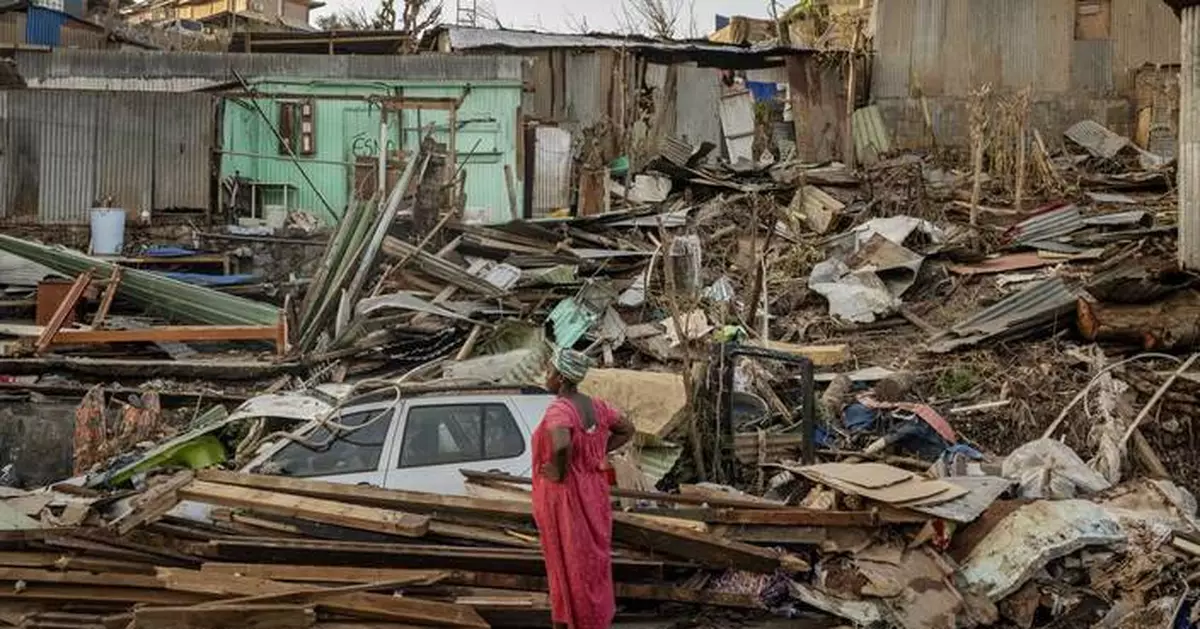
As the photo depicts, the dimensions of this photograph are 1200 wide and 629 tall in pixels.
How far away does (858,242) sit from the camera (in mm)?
14617

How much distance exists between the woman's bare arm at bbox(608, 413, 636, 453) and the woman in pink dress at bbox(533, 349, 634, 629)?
292 mm

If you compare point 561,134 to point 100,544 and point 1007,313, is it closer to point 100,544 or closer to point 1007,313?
point 1007,313

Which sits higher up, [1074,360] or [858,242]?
[858,242]

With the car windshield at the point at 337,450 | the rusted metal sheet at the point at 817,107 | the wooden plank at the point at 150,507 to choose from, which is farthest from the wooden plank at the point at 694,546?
the rusted metal sheet at the point at 817,107

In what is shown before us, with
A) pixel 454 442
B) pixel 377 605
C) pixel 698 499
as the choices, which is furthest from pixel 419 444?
pixel 698 499

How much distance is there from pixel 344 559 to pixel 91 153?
13286 millimetres

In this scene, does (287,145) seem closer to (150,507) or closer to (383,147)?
(383,147)

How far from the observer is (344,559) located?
621 cm

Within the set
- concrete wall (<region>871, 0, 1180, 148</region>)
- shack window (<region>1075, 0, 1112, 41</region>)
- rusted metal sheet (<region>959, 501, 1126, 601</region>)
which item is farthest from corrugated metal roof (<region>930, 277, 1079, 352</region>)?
shack window (<region>1075, 0, 1112, 41</region>)

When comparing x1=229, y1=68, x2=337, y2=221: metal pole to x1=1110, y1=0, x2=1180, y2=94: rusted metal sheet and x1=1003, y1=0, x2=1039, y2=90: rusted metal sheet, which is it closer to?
x1=1003, y1=0, x2=1039, y2=90: rusted metal sheet

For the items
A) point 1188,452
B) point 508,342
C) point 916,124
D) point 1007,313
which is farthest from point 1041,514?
point 916,124

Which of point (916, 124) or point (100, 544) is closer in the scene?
point (100, 544)

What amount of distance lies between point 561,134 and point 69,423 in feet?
34.0

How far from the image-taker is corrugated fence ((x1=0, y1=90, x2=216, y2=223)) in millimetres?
16922
